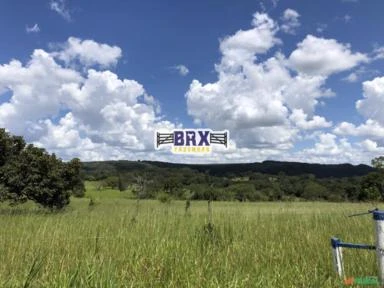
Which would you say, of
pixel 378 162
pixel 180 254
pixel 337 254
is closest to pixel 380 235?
pixel 337 254

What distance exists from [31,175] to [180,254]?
849 inches

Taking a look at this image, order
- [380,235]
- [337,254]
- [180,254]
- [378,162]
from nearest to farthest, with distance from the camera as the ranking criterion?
1. [380,235]
2. [337,254]
3. [180,254]
4. [378,162]

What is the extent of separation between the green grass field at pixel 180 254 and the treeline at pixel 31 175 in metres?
16.0

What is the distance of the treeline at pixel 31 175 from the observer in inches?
975

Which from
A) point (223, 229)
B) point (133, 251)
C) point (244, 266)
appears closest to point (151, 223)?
point (223, 229)

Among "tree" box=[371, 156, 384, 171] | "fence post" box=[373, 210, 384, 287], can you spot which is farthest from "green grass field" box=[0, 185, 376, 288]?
"tree" box=[371, 156, 384, 171]

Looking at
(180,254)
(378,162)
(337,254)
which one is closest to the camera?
(337,254)

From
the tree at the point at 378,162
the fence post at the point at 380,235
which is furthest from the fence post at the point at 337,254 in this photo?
the tree at the point at 378,162

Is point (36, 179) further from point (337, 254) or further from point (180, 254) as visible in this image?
point (337, 254)

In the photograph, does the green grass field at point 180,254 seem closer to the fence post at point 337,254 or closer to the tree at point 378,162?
the fence post at point 337,254

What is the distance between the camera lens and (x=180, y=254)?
225 inches

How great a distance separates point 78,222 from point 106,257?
4006mm

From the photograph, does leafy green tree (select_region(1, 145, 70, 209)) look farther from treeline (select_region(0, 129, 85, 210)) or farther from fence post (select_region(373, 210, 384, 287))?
fence post (select_region(373, 210, 384, 287))

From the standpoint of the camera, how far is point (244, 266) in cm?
562
